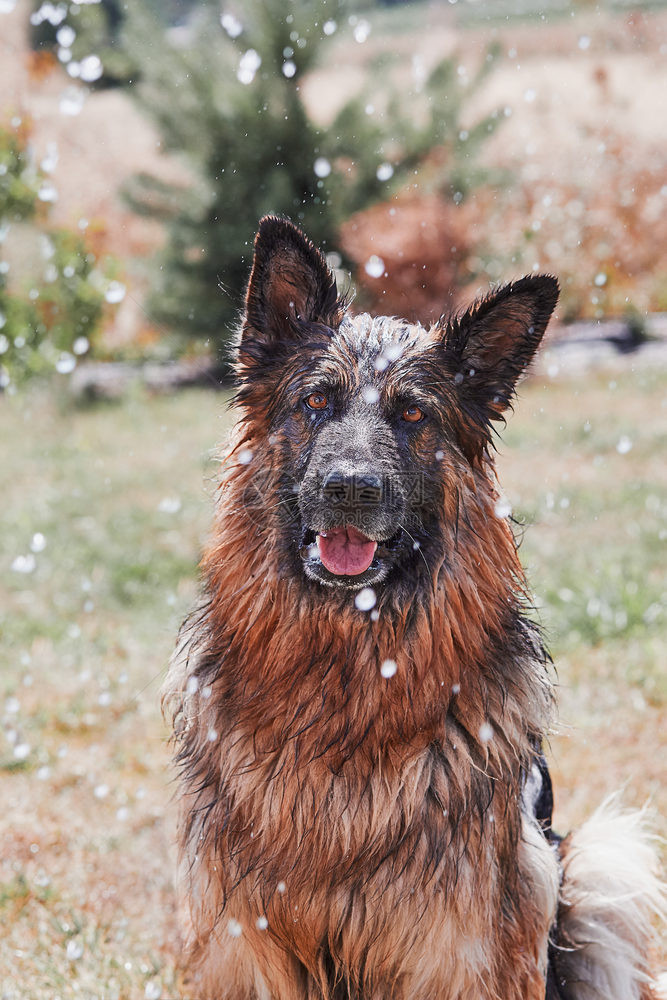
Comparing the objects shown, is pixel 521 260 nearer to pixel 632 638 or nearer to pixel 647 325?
pixel 647 325

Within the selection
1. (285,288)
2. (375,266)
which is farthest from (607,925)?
(375,266)

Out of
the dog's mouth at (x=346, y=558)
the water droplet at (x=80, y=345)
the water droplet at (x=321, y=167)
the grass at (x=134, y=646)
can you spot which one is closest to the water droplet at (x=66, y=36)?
the water droplet at (x=80, y=345)

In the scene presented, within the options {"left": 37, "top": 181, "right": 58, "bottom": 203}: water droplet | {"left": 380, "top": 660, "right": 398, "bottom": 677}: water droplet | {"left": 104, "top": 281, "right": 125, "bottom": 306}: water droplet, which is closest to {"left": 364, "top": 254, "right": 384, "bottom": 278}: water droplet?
{"left": 104, "top": 281, "right": 125, "bottom": 306}: water droplet

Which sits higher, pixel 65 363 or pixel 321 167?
pixel 321 167

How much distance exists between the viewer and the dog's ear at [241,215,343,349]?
2.49m

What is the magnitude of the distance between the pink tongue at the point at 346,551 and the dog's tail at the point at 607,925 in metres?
1.40

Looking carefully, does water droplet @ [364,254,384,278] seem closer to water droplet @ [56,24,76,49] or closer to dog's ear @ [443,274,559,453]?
dog's ear @ [443,274,559,453]

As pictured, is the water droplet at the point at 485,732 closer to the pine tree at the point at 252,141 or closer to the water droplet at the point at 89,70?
the pine tree at the point at 252,141

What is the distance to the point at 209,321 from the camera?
1190 centimetres

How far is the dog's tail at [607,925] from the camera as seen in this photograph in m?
2.86

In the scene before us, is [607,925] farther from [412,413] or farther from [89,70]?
[89,70]

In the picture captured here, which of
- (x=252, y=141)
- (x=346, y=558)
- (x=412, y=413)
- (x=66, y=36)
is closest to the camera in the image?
(x=346, y=558)

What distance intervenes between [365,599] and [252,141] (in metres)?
9.81

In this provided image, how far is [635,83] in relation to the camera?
54.0 feet
